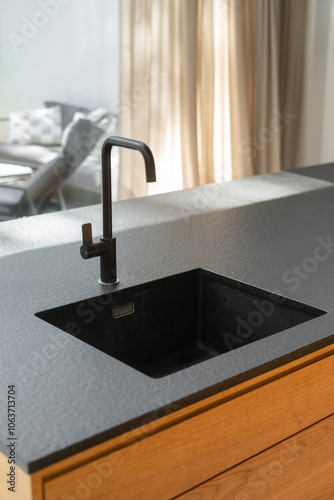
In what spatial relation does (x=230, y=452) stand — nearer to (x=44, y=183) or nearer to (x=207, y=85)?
(x=44, y=183)

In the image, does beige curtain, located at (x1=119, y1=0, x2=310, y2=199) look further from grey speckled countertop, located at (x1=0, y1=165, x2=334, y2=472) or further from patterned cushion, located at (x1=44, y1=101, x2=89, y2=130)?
grey speckled countertop, located at (x1=0, y1=165, x2=334, y2=472)

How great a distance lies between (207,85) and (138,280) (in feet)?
11.7

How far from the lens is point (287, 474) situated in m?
1.23

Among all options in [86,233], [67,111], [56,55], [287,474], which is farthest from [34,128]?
[287,474]

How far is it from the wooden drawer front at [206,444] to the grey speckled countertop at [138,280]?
2.0 inches

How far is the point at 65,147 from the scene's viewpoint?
4.26m

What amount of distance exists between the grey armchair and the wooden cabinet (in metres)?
3.12

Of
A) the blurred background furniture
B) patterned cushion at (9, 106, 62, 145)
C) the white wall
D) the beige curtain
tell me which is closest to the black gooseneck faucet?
the blurred background furniture

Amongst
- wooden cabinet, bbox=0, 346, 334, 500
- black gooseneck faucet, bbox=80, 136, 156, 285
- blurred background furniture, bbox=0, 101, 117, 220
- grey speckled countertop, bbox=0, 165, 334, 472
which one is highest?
black gooseneck faucet, bbox=80, 136, 156, 285

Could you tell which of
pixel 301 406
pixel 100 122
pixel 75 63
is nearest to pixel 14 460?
pixel 301 406

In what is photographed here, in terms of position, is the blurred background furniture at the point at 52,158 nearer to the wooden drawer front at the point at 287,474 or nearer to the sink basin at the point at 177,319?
the sink basin at the point at 177,319

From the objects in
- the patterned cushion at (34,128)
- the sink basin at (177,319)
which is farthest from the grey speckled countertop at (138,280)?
the patterned cushion at (34,128)

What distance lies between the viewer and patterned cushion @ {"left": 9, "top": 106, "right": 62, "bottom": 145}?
5.77 m

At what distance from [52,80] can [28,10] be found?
673mm
